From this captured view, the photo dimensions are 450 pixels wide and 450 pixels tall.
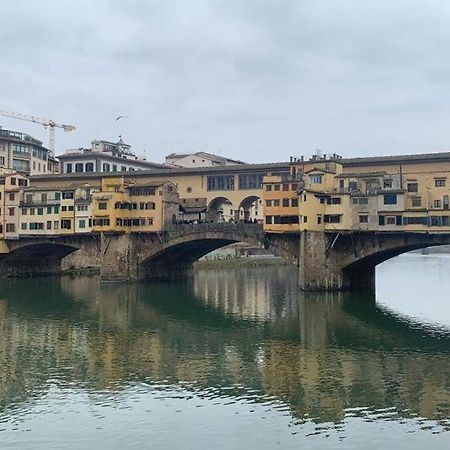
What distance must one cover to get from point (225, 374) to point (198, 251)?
45.9 metres

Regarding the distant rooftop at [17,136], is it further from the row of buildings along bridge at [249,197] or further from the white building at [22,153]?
the row of buildings along bridge at [249,197]

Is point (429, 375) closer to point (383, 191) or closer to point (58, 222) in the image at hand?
point (383, 191)

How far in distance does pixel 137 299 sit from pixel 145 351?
22385mm

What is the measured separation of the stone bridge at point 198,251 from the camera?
54.0 meters

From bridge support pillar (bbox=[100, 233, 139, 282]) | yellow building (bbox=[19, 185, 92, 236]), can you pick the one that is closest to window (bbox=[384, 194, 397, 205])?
bridge support pillar (bbox=[100, 233, 139, 282])

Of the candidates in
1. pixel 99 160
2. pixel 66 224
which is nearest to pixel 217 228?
pixel 66 224

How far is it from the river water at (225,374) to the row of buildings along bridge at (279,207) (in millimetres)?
5538

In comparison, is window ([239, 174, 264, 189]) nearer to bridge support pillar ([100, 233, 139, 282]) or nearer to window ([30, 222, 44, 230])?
bridge support pillar ([100, 233, 139, 282])

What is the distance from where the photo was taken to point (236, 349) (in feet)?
106

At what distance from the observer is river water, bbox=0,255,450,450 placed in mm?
19578

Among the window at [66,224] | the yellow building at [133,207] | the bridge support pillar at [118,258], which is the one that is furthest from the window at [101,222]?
the window at [66,224]

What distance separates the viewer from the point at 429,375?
86.8ft

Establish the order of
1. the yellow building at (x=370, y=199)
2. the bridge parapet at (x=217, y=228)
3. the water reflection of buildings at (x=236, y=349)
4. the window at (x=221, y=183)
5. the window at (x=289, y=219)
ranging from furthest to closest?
the window at (x=221, y=183)
the bridge parapet at (x=217, y=228)
the window at (x=289, y=219)
the yellow building at (x=370, y=199)
the water reflection of buildings at (x=236, y=349)

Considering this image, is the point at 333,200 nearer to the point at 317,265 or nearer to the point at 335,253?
the point at 335,253
